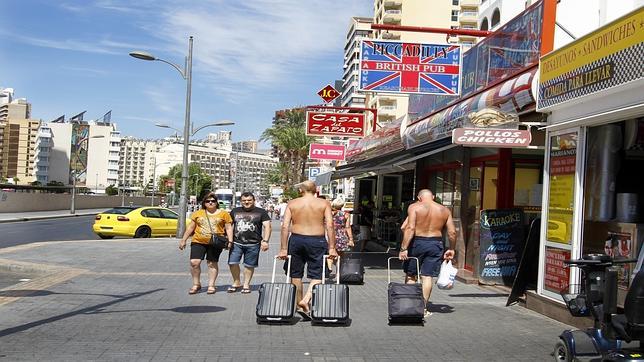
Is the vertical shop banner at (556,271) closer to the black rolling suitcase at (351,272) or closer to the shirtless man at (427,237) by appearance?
the shirtless man at (427,237)

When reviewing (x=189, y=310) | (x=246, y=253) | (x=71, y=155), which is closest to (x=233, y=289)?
(x=246, y=253)

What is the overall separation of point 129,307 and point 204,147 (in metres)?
164

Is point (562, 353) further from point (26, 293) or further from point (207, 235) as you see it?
point (26, 293)

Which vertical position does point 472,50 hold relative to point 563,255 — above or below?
above

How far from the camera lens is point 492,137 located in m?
8.98

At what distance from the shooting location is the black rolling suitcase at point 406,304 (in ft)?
25.0

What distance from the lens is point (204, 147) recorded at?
16938 cm

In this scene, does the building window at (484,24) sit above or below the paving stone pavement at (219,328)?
above

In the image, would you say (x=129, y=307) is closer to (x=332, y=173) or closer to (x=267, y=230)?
(x=267, y=230)

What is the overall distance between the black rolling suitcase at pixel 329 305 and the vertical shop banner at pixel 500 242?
13.7 ft

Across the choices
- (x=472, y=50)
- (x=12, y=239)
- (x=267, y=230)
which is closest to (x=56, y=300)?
(x=267, y=230)

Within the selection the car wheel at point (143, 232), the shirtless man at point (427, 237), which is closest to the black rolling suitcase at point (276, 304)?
the shirtless man at point (427, 237)

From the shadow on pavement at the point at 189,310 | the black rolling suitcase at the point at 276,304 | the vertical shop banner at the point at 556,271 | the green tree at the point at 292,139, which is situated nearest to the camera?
the black rolling suitcase at the point at 276,304

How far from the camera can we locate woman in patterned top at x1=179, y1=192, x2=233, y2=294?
9.80 metres
